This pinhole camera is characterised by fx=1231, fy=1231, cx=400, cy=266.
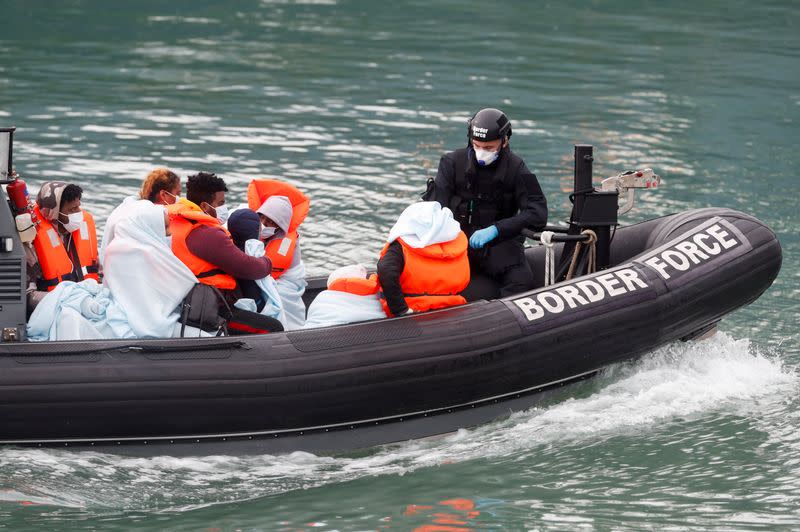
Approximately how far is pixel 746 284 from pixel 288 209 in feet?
9.30

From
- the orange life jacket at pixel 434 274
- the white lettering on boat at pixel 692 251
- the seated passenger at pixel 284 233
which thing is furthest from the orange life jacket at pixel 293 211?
the white lettering on boat at pixel 692 251

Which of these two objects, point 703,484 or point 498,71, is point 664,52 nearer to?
point 498,71

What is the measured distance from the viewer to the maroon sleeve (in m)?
6.16

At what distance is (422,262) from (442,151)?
7.39 metres

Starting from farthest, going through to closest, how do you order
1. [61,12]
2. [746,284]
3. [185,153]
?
1. [61,12]
2. [185,153]
3. [746,284]

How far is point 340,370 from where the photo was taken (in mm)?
6141

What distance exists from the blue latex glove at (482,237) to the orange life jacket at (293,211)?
0.97 m

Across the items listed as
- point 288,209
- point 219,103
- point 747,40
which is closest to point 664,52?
point 747,40

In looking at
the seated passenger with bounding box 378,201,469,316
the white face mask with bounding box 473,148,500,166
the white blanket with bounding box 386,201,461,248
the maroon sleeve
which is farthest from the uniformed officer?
the maroon sleeve

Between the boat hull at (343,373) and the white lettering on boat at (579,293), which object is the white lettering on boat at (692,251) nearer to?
the boat hull at (343,373)

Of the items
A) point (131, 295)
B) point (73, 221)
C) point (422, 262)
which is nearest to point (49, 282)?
point (73, 221)

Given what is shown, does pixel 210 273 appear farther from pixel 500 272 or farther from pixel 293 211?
pixel 500 272

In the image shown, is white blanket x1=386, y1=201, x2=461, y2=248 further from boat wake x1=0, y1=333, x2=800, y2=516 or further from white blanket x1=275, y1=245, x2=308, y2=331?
boat wake x1=0, y1=333, x2=800, y2=516

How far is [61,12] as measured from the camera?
71.7 ft
